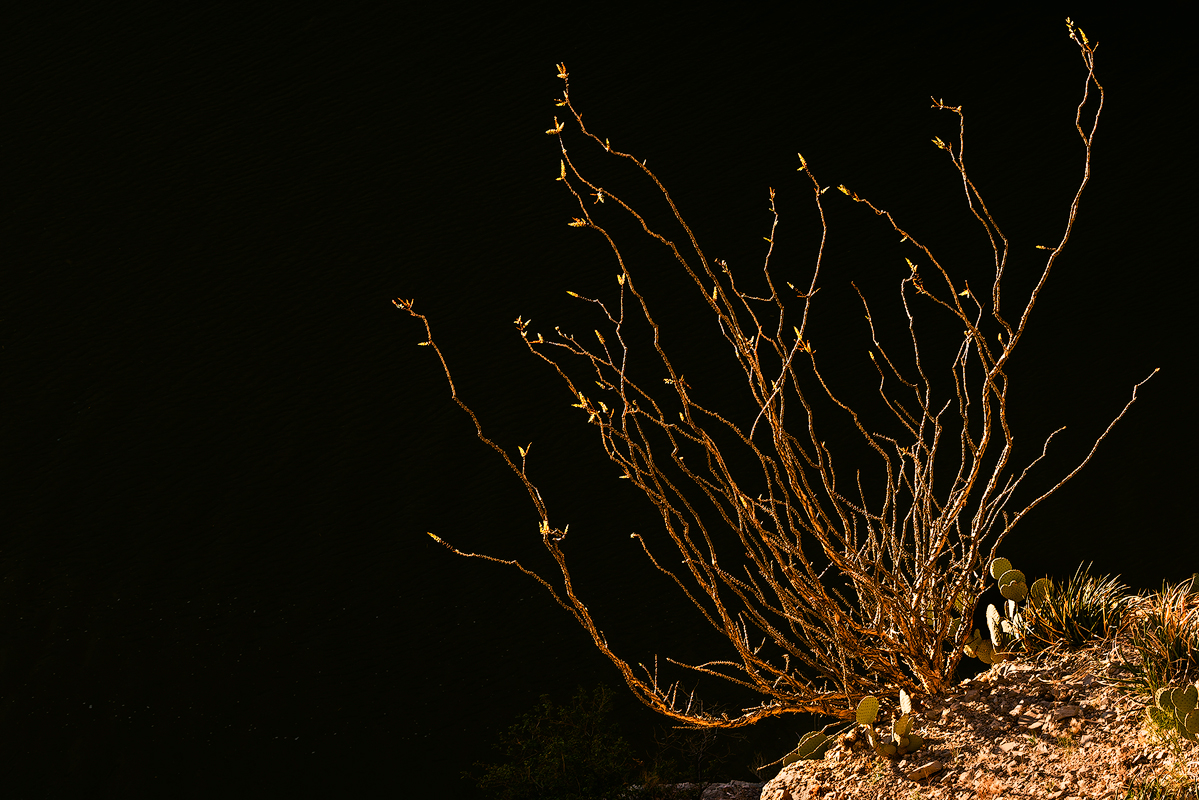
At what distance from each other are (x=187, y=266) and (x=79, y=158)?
0.50 meters

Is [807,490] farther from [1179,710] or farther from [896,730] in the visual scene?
[1179,710]

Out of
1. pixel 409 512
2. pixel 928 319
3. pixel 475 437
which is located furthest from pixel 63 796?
pixel 928 319

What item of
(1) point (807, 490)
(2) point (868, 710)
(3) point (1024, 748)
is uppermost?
(1) point (807, 490)

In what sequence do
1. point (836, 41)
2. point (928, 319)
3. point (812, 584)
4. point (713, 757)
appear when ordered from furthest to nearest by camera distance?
point (836, 41), point (928, 319), point (713, 757), point (812, 584)

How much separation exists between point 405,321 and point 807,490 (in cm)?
177

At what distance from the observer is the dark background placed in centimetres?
230

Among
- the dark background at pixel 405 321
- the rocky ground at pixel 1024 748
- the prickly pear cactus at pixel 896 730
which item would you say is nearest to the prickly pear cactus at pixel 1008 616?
the rocky ground at pixel 1024 748

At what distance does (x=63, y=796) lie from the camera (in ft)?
7.00

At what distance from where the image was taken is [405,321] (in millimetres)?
2807

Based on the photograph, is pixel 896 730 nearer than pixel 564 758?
Yes

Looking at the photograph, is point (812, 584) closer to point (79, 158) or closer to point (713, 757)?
point (713, 757)

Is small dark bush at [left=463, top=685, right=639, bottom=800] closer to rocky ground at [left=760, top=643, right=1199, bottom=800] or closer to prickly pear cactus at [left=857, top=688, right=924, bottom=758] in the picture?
rocky ground at [left=760, top=643, right=1199, bottom=800]

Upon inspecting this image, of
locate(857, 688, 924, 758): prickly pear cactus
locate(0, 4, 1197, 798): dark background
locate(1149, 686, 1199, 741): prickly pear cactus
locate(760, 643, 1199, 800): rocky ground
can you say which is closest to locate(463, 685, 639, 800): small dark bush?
locate(0, 4, 1197, 798): dark background

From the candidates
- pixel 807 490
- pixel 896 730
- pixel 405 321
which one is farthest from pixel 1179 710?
pixel 405 321
